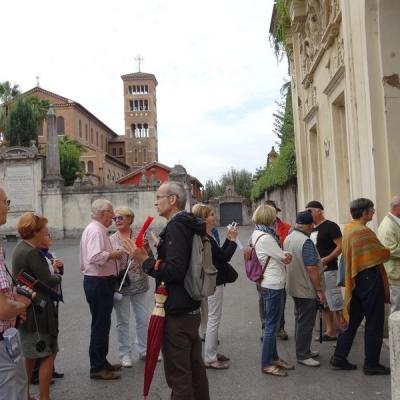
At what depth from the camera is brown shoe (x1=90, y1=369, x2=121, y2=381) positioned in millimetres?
6012

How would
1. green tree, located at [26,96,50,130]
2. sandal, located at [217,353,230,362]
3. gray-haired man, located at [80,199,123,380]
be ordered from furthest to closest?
green tree, located at [26,96,50,130], sandal, located at [217,353,230,362], gray-haired man, located at [80,199,123,380]

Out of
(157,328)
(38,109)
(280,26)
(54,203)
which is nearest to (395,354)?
(157,328)

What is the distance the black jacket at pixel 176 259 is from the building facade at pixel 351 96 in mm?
4354

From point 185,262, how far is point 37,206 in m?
32.3

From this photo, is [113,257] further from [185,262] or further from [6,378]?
[6,378]

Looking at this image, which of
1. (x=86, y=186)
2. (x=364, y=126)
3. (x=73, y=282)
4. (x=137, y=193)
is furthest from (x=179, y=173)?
(x=364, y=126)

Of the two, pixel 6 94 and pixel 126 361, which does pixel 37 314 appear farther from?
pixel 6 94

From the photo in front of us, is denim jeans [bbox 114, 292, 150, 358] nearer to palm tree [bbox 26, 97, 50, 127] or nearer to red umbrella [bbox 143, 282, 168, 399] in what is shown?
red umbrella [bbox 143, 282, 168, 399]

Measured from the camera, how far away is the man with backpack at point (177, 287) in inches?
159

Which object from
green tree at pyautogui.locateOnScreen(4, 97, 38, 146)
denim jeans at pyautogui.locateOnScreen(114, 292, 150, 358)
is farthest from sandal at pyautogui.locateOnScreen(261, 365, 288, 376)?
green tree at pyautogui.locateOnScreen(4, 97, 38, 146)

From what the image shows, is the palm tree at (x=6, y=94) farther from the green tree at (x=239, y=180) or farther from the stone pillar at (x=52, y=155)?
the green tree at (x=239, y=180)

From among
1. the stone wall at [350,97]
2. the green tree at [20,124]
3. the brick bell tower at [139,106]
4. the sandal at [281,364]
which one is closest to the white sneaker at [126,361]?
the sandal at [281,364]

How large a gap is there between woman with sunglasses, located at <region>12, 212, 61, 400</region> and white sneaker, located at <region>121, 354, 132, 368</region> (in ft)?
4.84

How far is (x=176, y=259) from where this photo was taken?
4008 mm
